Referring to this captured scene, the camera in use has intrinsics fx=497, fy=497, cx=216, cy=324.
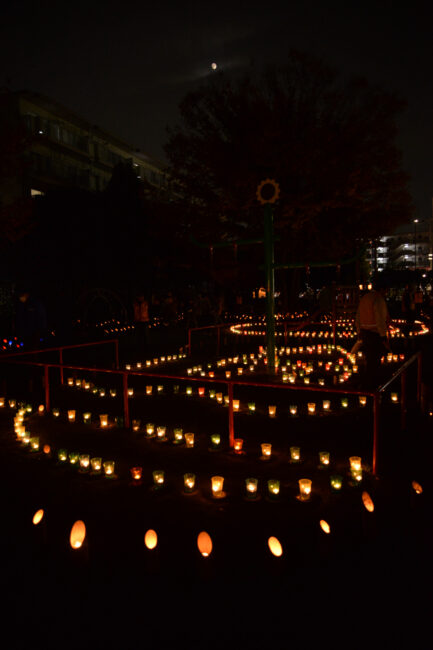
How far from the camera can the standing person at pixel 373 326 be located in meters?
8.67

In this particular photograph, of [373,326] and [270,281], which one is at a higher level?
[270,281]

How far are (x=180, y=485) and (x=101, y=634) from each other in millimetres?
1949

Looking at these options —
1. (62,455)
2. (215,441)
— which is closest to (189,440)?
(215,441)

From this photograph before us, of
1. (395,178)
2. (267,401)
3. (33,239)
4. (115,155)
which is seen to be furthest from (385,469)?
(115,155)

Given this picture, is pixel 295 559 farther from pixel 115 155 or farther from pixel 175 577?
pixel 115 155

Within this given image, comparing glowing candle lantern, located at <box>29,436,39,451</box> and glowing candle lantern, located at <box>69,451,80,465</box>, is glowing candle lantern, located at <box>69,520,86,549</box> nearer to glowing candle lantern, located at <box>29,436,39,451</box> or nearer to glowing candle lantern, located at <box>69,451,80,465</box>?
glowing candle lantern, located at <box>69,451,80,465</box>

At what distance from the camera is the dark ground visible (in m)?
2.96

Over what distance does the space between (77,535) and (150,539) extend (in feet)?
1.85

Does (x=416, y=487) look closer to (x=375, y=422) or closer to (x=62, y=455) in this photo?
(x=375, y=422)

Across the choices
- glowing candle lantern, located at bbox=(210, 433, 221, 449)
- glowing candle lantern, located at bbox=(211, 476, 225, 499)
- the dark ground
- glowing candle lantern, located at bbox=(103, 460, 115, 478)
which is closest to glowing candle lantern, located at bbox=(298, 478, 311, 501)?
the dark ground

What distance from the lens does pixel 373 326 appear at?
345 inches

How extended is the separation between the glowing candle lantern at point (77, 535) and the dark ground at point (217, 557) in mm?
78

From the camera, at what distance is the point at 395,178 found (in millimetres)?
21219

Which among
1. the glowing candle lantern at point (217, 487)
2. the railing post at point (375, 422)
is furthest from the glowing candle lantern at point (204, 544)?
the railing post at point (375, 422)
